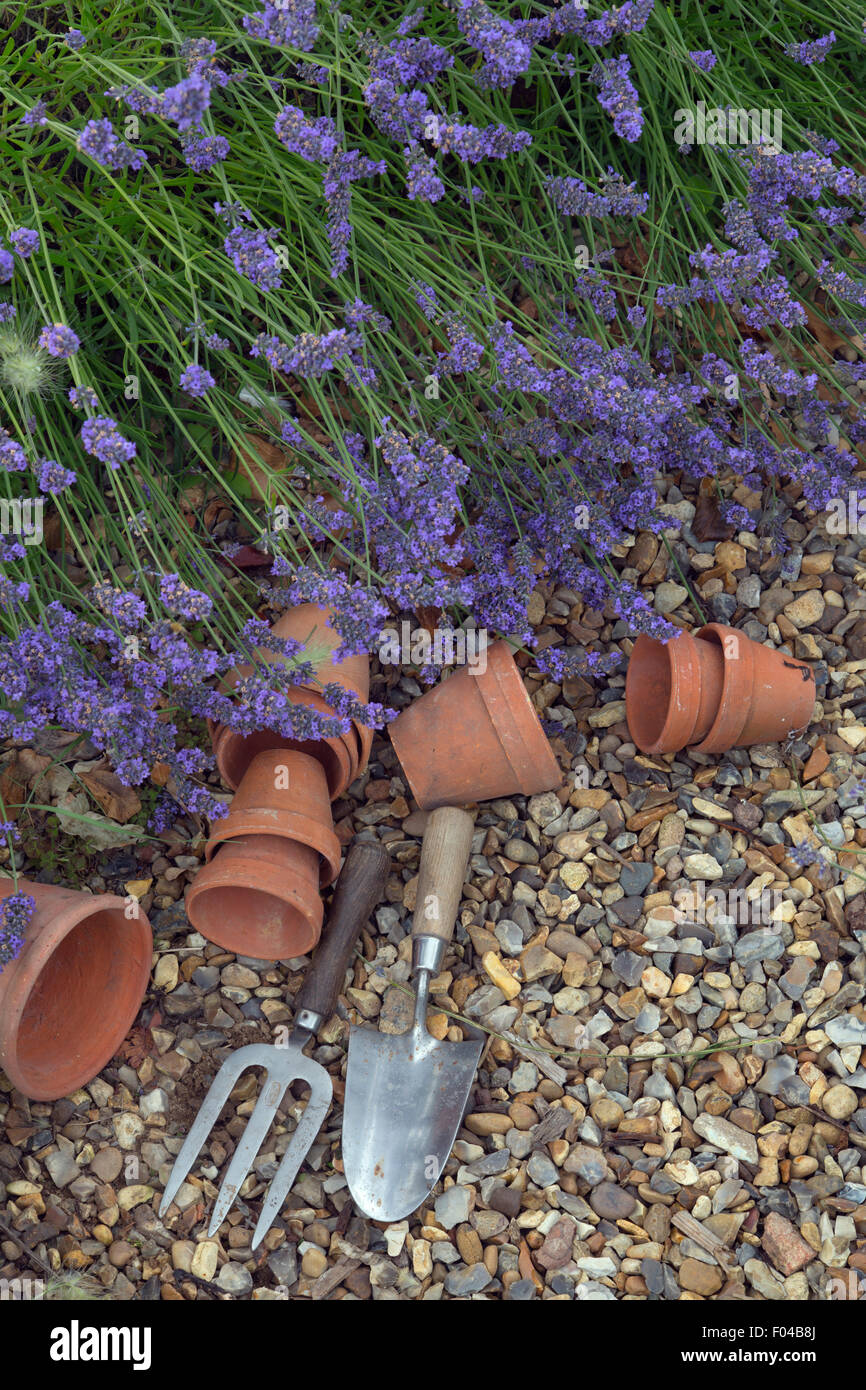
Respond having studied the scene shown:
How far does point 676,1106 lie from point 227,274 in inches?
67.7

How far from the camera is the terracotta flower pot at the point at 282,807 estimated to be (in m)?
2.18

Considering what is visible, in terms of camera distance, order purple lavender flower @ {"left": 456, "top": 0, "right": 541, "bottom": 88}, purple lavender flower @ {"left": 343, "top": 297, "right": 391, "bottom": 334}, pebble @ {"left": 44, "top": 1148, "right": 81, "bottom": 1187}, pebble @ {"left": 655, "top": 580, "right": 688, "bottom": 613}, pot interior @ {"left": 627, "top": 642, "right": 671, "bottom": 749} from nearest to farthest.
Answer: purple lavender flower @ {"left": 456, "top": 0, "right": 541, "bottom": 88}, purple lavender flower @ {"left": 343, "top": 297, "right": 391, "bottom": 334}, pebble @ {"left": 44, "top": 1148, "right": 81, "bottom": 1187}, pot interior @ {"left": 627, "top": 642, "right": 671, "bottom": 749}, pebble @ {"left": 655, "top": 580, "right": 688, "bottom": 613}

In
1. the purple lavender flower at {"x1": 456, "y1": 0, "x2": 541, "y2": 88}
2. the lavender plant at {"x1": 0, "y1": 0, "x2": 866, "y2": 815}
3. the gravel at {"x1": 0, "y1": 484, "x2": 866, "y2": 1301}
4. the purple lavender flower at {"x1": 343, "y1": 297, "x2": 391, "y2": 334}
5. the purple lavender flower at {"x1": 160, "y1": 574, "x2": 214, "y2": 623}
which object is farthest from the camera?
the gravel at {"x1": 0, "y1": 484, "x2": 866, "y2": 1301}

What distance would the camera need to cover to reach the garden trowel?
216 cm

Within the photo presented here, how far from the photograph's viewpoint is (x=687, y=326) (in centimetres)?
249

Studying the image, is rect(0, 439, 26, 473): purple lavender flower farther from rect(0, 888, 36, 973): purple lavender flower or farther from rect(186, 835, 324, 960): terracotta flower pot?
rect(186, 835, 324, 960): terracotta flower pot

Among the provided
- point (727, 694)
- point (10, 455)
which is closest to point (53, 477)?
point (10, 455)

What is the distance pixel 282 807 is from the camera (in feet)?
7.24

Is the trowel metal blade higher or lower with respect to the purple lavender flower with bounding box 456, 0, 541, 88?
lower

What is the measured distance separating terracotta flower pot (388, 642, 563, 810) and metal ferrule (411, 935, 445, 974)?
0.31 m

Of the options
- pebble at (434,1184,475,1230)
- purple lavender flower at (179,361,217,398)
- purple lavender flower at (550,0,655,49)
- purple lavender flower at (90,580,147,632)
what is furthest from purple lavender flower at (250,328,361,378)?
pebble at (434,1184,475,1230)

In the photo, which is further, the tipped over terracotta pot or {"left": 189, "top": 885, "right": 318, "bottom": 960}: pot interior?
{"left": 189, "top": 885, "right": 318, "bottom": 960}: pot interior

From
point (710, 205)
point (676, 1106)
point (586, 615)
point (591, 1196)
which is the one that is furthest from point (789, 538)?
point (591, 1196)

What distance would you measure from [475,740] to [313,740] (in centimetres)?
33
